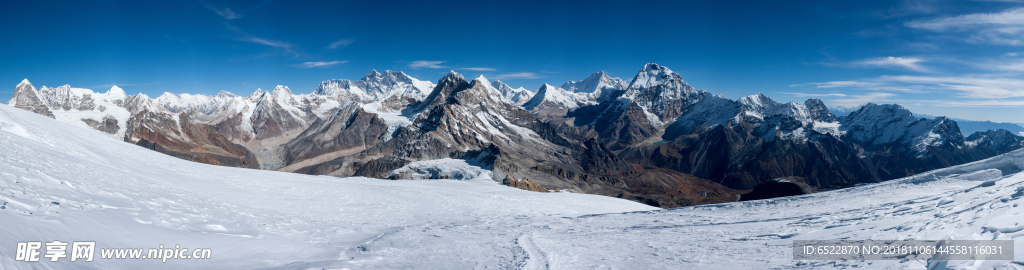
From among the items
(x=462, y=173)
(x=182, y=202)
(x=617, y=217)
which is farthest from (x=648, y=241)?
(x=462, y=173)

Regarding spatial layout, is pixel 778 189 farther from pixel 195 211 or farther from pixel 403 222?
pixel 195 211

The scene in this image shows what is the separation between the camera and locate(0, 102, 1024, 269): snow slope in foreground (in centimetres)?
956

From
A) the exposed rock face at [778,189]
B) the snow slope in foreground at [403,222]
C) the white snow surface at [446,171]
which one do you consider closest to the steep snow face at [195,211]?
the snow slope in foreground at [403,222]

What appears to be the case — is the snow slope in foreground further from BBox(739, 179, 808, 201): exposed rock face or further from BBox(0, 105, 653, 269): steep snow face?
BBox(739, 179, 808, 201): exposed rock face

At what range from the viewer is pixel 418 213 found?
2275 centimetres

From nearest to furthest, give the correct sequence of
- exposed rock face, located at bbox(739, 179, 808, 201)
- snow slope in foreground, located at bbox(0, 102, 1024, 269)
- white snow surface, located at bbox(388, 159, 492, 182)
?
1. snow slope in foreground, located at bbox(0, 102, 1024, 269)
2. exposed rock face, located at bbox(739, 179, 808, 201)
3. white snow surface, located at bbox(388, 159, 492, 182)

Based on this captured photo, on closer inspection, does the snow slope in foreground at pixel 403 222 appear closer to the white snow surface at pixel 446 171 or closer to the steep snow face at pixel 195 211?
the steep snow face at pixel 195 211

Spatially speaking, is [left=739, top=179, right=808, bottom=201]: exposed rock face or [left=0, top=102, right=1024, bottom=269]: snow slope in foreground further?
[left=739, top=179, right=808, bottom=201]: exposed rock face

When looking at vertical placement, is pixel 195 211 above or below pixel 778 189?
above

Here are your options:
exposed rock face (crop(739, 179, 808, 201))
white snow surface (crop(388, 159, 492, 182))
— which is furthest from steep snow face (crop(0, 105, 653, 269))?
exposed rock face (crop(739, 179, 808, 201))

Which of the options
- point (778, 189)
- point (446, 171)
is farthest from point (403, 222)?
point (778, 189)

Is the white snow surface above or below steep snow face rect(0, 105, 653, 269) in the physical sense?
above

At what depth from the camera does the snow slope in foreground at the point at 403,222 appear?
376 inches

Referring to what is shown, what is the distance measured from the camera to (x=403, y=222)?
64.5 feet
